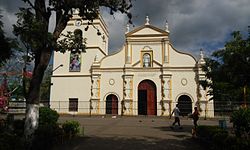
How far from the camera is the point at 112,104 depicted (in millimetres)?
34500

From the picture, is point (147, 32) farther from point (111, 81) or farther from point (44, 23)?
point (44, 23)

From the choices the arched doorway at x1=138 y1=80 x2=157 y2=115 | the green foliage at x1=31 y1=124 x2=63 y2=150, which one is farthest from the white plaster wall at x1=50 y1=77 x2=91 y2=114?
the green foliage at x1=31 y1=124 x2=63 y2=150

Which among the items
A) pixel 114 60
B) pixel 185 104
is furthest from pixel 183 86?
pixel 114 60

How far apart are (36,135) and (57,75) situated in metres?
27.9

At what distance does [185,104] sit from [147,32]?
10.3 meters

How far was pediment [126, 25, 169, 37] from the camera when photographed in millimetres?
35594

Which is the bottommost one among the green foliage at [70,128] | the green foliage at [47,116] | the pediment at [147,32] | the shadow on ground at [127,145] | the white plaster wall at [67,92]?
the shadow on ground at [127,145]

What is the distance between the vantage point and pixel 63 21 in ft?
36.0

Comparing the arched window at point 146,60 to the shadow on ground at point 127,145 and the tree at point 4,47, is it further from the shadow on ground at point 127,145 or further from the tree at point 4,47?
the tree at point 4,47

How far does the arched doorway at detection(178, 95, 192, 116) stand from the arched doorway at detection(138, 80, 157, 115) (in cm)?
317

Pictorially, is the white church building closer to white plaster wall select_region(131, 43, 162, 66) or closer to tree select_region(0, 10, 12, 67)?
white plaster wall select_region(131, 43, 162, 66)

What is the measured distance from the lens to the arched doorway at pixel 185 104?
108 feet

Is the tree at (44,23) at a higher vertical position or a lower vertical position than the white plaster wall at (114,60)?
lower

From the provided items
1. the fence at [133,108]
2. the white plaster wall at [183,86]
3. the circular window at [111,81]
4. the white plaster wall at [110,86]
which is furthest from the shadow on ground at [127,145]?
the circular window at [111,81]
